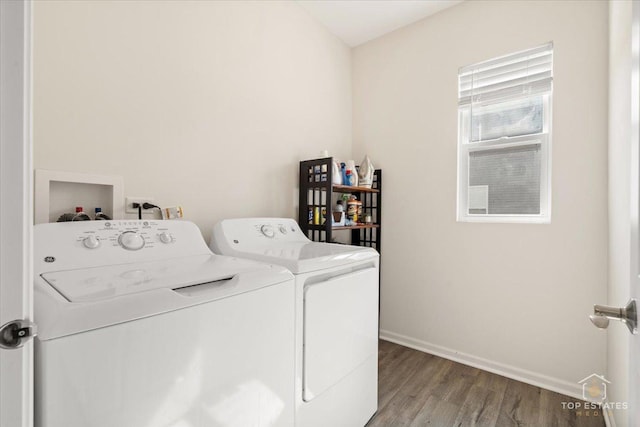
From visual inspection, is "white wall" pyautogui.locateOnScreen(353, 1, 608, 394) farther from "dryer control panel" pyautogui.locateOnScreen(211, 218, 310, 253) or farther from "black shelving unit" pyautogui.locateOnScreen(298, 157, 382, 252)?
"dryer control panel" pyautogui.locateOnScreen(211, 218, 310, 253)

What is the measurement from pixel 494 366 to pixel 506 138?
156cm

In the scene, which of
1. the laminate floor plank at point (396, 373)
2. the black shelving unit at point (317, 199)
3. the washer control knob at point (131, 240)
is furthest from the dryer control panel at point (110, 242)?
the laminate floor plank at point (396, 373)

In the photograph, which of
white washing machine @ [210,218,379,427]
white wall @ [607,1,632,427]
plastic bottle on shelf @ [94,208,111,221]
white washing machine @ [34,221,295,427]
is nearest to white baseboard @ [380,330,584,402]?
white wall @ [607,1,632,427]

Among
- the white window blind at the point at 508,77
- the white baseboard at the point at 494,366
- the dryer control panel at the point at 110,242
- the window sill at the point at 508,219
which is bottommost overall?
the white baseboard at the point at 494,366

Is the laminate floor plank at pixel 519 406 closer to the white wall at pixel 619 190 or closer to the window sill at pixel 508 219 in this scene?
the white wall at pixel 619 190

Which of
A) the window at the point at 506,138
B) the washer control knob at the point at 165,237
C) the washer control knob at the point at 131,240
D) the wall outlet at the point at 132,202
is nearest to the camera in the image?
the washer control knob at the point at 131,240

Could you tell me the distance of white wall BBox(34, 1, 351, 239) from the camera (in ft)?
3.83

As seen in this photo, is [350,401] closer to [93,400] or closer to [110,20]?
[93,400]

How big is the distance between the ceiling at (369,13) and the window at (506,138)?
57cm

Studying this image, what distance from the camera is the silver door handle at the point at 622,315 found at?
0.55 m

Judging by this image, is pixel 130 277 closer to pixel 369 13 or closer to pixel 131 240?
pixel 131 240

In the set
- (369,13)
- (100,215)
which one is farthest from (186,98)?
(369,13)

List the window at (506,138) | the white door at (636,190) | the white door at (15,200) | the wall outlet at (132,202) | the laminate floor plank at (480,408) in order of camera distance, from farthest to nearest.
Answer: the window at (506,138)
the laminate floor plank at (480,408)
the wall outlet at (132,202)
the white door at (636,190)
the white door at (15,200)

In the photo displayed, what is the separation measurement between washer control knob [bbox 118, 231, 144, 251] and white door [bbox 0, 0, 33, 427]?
0.72m
